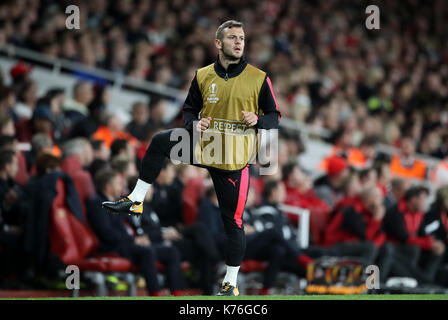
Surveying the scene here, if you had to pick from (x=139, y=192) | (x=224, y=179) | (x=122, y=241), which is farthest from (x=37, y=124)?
(x=224, y=179)

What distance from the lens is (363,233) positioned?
9.30 metres

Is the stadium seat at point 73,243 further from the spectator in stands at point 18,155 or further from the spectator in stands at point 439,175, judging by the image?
the spectator in stands at point 439,175

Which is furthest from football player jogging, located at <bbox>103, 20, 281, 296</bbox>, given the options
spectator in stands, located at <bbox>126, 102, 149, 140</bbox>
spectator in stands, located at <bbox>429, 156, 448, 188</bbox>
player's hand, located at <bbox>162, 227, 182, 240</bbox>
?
spectator in stands, located at <bbox>429, 156, 448, 188</bbox>

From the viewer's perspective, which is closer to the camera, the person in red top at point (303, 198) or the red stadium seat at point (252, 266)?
the red stadium seat at point (252, 266)

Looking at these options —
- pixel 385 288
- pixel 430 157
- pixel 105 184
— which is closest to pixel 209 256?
pixel 105 184

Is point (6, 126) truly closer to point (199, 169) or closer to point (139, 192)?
point (199, 169)

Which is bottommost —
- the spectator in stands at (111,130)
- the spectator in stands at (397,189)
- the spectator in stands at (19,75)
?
the spectator in stands at (397,189)

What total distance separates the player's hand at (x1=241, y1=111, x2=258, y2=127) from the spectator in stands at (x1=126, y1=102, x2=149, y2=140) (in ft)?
16.1

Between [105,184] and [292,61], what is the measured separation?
856 cm

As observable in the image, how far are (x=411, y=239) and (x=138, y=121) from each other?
403 cm

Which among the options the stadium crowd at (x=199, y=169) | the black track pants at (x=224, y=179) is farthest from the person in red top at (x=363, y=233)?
the black track pants at (x=224, y=179)

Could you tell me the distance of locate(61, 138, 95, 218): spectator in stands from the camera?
7859 millimetres

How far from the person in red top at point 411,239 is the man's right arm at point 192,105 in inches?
180

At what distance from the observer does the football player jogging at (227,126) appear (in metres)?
5.53
